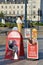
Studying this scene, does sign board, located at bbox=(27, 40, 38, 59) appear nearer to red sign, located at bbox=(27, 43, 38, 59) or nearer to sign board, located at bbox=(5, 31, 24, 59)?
red sign, located at bbox=(27, 43, 38, 59)

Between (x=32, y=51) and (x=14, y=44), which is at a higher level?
(x=14, y=44)

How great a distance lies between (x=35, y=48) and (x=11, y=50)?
0.92 m

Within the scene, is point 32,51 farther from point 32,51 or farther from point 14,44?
point 14,44

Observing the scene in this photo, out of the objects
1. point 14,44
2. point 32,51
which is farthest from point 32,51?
point 14,44

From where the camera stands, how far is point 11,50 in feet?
36.9

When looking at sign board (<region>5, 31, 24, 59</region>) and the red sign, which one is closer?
the red sign

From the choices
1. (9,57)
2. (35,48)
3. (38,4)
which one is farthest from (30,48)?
(38,4)

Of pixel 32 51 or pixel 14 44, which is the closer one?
pixel 32 51

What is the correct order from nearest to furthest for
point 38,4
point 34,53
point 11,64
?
point 11,64, point 34,53, point 38,4

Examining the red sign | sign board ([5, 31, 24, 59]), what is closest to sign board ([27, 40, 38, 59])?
the red sign

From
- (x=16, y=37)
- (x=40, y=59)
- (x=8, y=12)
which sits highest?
(x=16, y=37)

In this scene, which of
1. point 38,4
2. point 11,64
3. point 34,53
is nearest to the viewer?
point 11,64

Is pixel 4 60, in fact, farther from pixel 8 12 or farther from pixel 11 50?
pixel 8 12

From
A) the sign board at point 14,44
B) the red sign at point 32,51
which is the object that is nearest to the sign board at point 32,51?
the red sign at point 32,51
